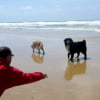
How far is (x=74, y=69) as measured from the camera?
1016 centimetres

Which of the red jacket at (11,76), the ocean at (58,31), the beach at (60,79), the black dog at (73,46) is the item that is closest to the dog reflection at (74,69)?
the beach at (60,79)

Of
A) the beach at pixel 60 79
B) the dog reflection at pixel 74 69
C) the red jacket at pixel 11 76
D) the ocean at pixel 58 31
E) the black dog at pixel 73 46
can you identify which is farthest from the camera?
the ocean at pixel 58 31

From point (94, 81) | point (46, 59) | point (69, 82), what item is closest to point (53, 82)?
point (69, 82)

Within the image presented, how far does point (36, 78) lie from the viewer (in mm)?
3797

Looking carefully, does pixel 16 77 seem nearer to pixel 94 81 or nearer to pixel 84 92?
pixel 84 92

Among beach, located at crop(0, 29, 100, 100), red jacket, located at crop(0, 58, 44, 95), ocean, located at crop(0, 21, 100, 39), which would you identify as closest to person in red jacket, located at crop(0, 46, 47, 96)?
red jacket, located at crop(0, 58, 44, 95)

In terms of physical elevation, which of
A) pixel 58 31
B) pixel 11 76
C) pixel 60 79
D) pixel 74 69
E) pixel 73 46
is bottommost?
pixel 58 31

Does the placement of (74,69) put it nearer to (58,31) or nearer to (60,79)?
(60,79)

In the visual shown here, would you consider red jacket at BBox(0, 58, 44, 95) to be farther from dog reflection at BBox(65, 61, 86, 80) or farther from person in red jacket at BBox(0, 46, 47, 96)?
dog reflection at BBox(65, 61, 86, 80)

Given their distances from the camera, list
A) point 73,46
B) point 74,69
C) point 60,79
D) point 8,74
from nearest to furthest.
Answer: point 8,74 → point 60,79 → point 74,69 → point 73,46

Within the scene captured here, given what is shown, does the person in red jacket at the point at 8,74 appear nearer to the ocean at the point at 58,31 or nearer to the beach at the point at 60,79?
the beach at the point at 60,79

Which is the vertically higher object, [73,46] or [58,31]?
[73,46]

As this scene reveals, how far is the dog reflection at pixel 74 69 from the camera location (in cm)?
919

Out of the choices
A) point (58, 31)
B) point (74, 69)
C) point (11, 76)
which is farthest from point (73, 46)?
point (58, 31)
